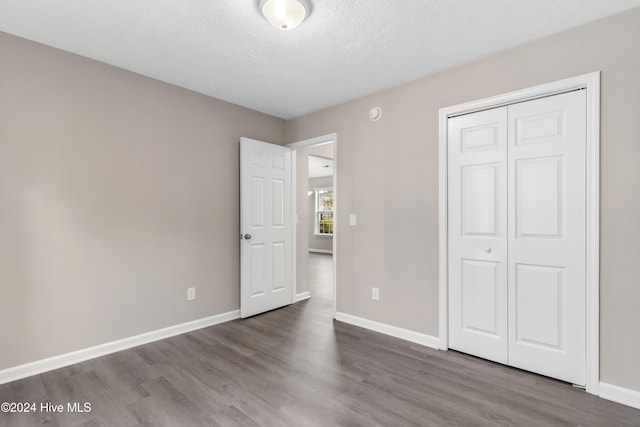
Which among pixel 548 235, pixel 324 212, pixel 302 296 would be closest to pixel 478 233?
pixel 548 235

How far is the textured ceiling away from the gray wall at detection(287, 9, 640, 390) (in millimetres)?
165

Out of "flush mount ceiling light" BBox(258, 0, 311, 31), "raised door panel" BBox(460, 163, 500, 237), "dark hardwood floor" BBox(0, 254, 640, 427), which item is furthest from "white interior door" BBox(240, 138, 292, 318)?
"raised door panel" BBox(460, 163, 500, 237)

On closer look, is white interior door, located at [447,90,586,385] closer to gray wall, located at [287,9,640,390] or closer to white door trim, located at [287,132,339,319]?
gray wall, located at [287,9,640,390]

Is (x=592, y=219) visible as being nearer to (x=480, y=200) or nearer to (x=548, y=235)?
(x=548, y=235)

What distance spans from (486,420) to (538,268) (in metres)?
1.18

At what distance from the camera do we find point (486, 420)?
1866 mm

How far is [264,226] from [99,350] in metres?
1.99

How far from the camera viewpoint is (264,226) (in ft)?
12.8

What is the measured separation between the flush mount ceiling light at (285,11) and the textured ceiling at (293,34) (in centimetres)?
8

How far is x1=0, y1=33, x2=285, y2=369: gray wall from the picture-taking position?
2352mm

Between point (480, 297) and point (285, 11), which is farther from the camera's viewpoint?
point (480, 297)

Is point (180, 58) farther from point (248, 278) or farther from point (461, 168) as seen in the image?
point (461, 168)

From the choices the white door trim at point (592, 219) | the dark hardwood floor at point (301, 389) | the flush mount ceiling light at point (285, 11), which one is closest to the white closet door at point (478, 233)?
the dark hardwood floor at point (301, 389)

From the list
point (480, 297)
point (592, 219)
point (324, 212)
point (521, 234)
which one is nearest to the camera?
point (592, 219)
